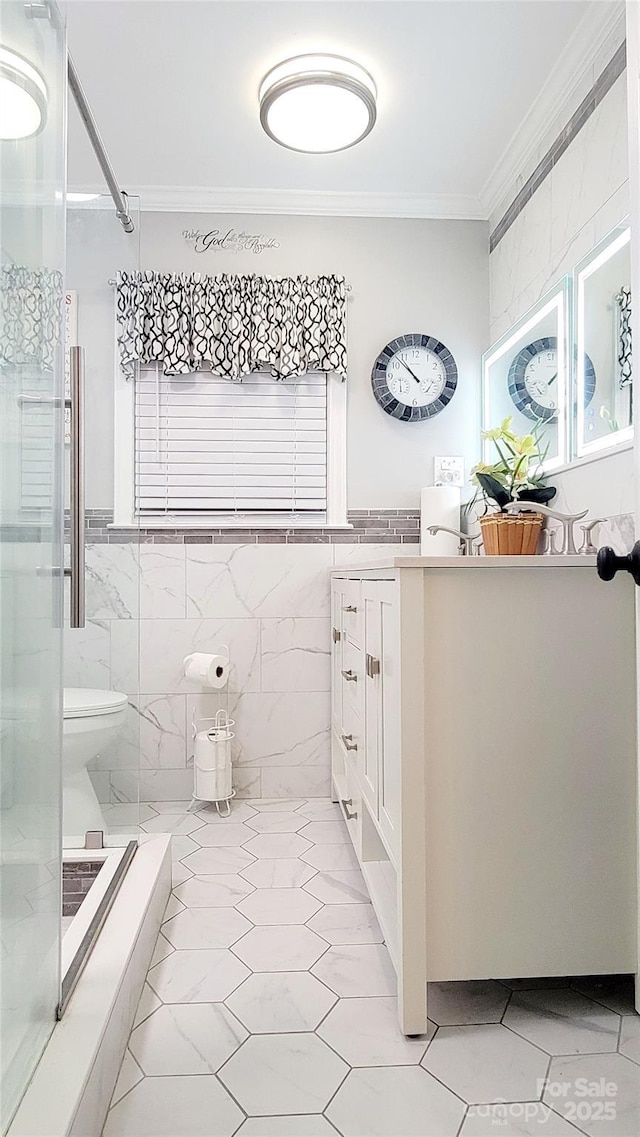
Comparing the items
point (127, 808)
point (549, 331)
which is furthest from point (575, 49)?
point (127, 808)

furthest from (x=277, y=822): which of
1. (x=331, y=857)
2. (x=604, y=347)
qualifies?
(x=604, y=347)

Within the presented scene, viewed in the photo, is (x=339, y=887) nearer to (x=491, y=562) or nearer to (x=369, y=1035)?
(x=369, y=1035)

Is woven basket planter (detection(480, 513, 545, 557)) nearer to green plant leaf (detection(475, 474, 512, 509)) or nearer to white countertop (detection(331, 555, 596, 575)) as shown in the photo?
green plant leaf (detection(475, 474, 512, 509))

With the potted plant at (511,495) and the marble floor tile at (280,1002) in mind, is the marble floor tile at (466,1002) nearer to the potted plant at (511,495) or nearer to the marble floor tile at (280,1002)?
the marble floor tile at (280,1002)

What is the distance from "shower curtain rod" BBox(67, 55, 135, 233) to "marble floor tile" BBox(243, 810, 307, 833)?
1902 millimetres

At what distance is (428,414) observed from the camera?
299cm

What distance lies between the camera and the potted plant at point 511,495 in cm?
205

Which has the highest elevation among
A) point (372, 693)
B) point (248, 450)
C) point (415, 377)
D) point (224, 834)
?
point (415, 377)

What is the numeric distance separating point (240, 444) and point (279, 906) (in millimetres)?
1721

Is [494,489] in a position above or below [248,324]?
below

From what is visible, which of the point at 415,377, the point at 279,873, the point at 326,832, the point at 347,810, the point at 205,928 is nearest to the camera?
the point at 205,928

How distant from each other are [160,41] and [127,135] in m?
0.52

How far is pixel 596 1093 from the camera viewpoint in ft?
4.03

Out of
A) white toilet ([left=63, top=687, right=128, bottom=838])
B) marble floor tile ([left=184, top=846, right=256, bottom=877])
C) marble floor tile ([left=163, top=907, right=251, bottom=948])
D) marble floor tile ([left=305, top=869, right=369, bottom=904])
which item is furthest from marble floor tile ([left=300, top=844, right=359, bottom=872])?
white toilet ([left=63, top=687, right=128, bottom=838])
